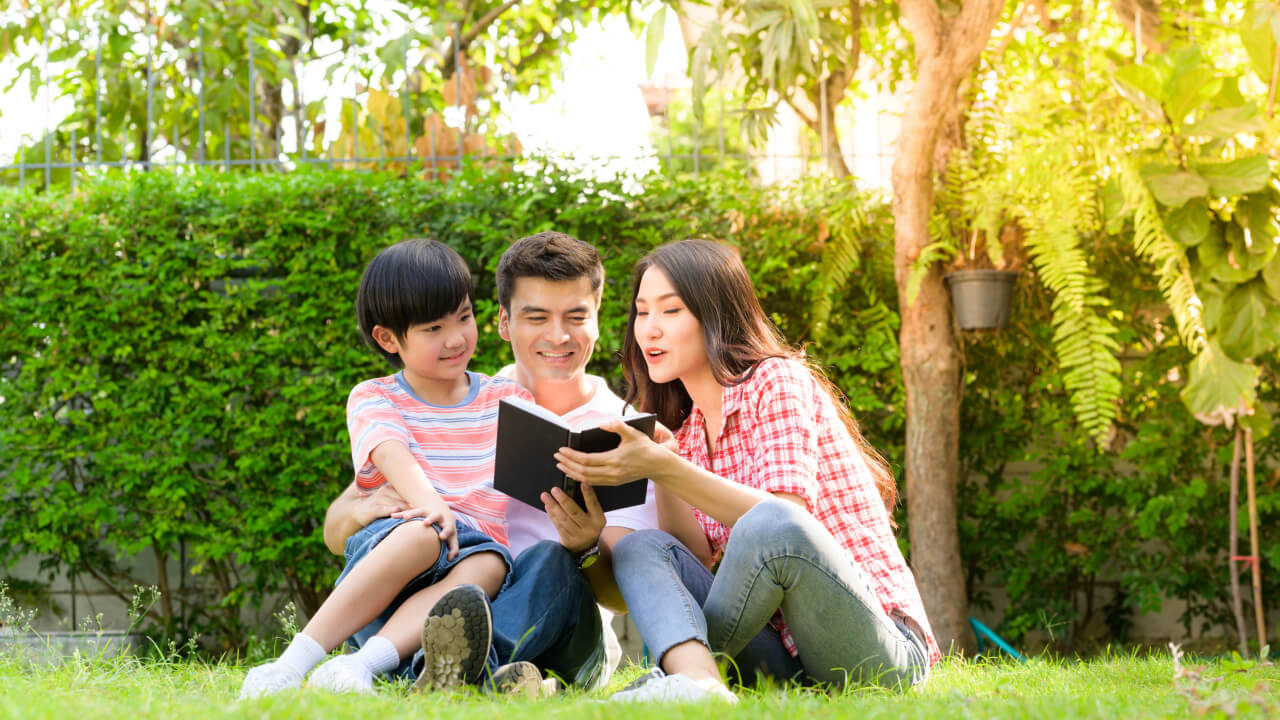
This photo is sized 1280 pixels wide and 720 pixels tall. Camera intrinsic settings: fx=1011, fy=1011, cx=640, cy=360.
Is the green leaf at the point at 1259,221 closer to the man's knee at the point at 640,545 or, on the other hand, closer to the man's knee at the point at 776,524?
the man's knee at the point at 776,524

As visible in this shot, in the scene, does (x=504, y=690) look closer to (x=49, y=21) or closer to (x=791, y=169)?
(x=791, y=169)

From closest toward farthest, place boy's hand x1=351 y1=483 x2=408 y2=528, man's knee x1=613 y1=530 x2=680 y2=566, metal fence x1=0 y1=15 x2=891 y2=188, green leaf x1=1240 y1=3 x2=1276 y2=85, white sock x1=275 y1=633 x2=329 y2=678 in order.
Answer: white sock x1=275 y1=633 x2=329 y2=678 → man's knee x1=613 y1=530 x2=680 y2=566 → boy's hand x1=351 y1=483 x2=408 y2=528 → green leaf x1=1240 y1=3 x2=1276 y2=85 → metal fence x1=0 y1=15 x2=891 y2=188

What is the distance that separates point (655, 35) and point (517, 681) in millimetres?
2538

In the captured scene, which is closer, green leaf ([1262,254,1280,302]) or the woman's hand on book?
the woman's hand on book

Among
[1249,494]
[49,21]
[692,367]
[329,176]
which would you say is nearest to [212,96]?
[49,21]

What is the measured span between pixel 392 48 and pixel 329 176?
1099 mm

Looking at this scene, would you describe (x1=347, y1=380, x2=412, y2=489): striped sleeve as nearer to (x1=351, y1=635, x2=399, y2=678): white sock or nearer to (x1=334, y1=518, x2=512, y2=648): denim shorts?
(x1=334, y1=518, x2=512, y2=648): denim shorts

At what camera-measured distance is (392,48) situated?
5.25 m

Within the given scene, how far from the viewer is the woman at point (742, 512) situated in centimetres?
215

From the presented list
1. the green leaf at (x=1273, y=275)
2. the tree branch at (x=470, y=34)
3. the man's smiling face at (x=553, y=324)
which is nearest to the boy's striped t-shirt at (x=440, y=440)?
the man's smiling face at (x=553, y=324)

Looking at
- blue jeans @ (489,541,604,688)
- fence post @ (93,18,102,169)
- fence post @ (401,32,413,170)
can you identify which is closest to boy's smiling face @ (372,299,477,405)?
blue jeans @ (489,541,604,688)

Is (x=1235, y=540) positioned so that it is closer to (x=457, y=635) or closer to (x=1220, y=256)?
(x=1220, y=256)

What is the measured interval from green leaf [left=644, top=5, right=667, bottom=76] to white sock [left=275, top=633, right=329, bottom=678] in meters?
2.50

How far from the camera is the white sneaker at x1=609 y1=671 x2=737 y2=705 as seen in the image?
6.31ft
